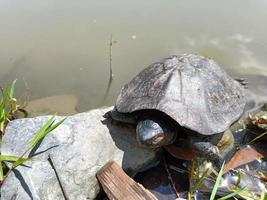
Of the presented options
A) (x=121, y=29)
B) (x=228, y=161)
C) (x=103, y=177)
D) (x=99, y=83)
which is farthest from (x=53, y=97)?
(x=228, y=161)

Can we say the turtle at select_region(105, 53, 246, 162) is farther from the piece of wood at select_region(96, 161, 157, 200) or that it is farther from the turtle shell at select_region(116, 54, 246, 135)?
the piece of wood at select_region(96, 161, 157, 200)

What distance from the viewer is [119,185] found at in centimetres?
326

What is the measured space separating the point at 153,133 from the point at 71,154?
640 mm

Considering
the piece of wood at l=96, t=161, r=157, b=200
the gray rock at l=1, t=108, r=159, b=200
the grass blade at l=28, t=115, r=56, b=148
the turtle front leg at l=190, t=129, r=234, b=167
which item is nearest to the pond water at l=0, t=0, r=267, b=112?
the gray rock at l=1, t=108, r=159, b=200

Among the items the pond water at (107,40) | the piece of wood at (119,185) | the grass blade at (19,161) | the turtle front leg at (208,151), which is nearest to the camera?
the grass blade at (19,161)

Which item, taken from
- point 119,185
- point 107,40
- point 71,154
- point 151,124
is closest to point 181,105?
point 151,124

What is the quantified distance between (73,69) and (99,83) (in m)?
0.37

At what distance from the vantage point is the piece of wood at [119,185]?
3.20 m

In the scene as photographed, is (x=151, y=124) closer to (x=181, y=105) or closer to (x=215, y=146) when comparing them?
(x=181, y=105)

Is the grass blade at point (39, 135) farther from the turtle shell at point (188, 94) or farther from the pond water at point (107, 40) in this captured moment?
the pond water at point (107, 40)

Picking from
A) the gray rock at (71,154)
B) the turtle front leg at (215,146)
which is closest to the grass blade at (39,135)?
the gray rock at (71,154)

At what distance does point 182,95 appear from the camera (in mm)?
3430

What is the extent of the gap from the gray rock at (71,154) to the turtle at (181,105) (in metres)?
0.19

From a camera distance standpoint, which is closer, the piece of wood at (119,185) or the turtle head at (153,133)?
the piece of wood at (119,185)
